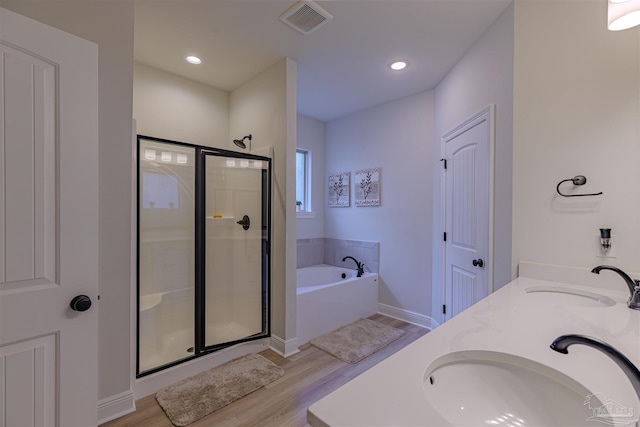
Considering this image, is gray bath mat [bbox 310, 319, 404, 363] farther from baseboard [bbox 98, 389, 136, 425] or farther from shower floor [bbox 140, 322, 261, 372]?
baseboard [bbox 98, 389, 136, 425]

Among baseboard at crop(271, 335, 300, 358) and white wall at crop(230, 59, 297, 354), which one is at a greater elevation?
white wall at crop(230, 59, 297, 354)

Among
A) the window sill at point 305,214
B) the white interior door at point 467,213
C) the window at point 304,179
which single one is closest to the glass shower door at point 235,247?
the window sill at point 305,214

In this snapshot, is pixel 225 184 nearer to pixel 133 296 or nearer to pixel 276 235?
pixel 276 235

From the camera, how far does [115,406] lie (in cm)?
174

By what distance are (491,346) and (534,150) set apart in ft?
4.70

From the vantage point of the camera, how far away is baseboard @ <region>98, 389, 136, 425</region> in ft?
5.54

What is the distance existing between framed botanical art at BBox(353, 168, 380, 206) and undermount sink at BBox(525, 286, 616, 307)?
228 centimetres

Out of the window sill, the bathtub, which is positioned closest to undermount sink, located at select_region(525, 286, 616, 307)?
the bathtub

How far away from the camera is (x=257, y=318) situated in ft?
9.00

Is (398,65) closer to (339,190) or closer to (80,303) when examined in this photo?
(339,190)

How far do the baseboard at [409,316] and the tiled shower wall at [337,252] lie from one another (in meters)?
0.49

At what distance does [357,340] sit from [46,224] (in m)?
2.60

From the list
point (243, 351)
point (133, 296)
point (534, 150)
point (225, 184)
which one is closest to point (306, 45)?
point (225, 184)

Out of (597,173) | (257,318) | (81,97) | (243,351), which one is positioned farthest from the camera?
Answer: (257,318)
